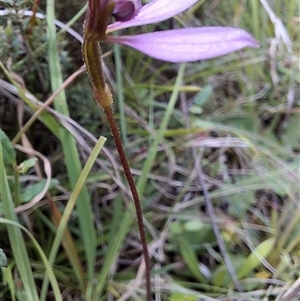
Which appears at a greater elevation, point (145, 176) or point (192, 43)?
point (192, 43)

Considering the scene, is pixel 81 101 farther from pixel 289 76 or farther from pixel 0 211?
pixel 289 76

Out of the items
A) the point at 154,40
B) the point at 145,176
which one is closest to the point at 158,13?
the point at 154,40

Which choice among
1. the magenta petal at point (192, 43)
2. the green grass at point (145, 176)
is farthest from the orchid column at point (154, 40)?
the green grass at point (145, 176)

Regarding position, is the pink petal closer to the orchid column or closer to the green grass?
the orchid column

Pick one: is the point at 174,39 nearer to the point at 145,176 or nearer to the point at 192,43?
the point at 192,43

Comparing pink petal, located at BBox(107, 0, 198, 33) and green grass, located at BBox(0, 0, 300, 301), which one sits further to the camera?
green grass, located at BBox(0, 0, 300, 301)

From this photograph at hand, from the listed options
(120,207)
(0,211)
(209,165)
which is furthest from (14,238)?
(209,165)

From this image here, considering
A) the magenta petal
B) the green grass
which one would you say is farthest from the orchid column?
the green grass
